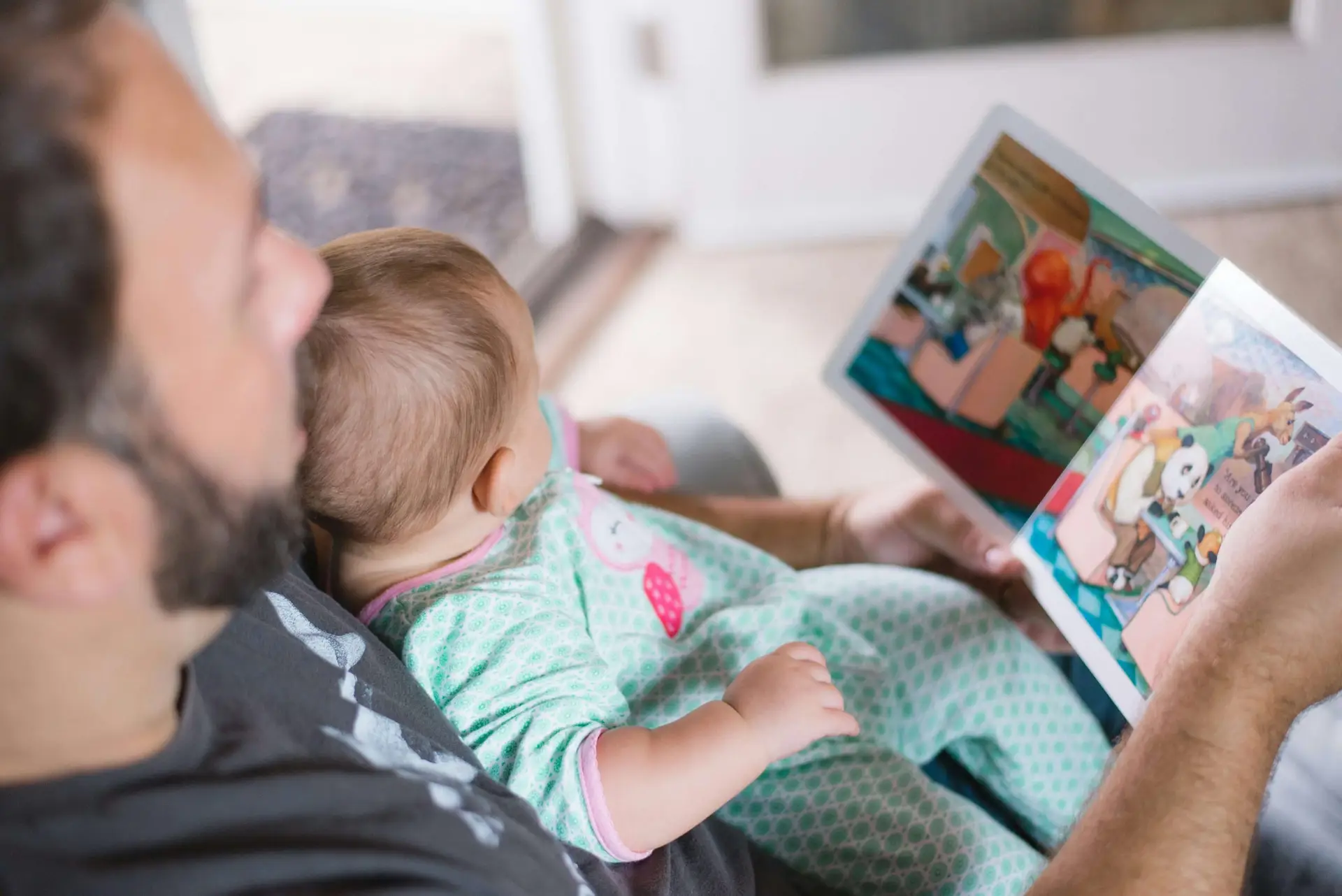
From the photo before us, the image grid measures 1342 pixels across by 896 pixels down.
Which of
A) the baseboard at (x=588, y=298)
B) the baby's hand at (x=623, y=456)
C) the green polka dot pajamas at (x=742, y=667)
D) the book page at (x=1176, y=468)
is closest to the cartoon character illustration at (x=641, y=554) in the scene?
the green polka dot pajamas at (x=742, y=667)

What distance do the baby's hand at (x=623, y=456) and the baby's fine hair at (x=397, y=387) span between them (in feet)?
0.98

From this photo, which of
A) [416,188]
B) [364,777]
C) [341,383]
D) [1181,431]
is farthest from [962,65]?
[364,777]

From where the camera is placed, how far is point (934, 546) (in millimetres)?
1172

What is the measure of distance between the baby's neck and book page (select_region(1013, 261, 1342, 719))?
50 cm

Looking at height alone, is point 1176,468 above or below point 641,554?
above

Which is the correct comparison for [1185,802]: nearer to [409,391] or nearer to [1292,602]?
[1292,602]

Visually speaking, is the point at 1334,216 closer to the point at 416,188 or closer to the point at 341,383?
the point at 416,188

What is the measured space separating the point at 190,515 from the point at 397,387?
0.25 metres

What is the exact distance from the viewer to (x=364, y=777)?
0.61m

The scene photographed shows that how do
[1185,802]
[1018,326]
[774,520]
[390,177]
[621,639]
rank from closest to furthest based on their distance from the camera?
[1185,802] → [621,639] → [1018,326] → [774,520] → [390,177]

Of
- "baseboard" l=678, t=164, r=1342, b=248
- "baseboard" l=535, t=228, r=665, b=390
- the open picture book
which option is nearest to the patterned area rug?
"baseboard" l=535, t=228, r=665, b=390

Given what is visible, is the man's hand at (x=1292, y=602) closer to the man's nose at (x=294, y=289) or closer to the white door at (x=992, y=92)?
the man's nose at (x=294, y=289)

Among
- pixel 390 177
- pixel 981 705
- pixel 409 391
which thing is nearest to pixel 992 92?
pixel 390 177

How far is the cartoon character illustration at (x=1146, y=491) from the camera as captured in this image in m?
0.89
